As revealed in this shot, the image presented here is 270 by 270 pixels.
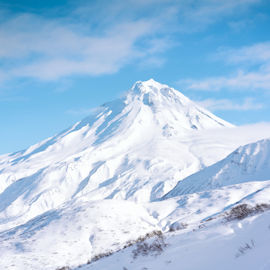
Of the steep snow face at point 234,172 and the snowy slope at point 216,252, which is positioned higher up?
the steep snow face at point 234,172

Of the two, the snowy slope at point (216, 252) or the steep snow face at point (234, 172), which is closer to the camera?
the snowy slope at point (216, 252)

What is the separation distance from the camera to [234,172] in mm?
184250

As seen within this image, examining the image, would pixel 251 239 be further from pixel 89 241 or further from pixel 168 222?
pixel 168 222

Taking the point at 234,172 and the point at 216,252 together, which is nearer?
the point at 216,252

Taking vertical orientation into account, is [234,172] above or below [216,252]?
above

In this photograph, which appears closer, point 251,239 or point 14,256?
point 251,239

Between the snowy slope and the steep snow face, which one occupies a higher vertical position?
the steep snow face

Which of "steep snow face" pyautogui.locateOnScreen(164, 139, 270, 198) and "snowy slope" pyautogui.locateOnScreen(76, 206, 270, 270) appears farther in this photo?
"steep snow face" pyautogui.locateOnScreen(164, 139, 270, 198)

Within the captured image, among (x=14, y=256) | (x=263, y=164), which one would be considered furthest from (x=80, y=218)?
(x=263, y=164)

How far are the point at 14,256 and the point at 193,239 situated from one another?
170 ft

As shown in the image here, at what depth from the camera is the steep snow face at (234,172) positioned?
580 feet

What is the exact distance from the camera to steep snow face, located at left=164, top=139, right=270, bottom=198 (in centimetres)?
17688

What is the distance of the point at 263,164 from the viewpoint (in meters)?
186

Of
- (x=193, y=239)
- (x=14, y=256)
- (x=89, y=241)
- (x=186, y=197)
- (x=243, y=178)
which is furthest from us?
(x=243, y=178)
